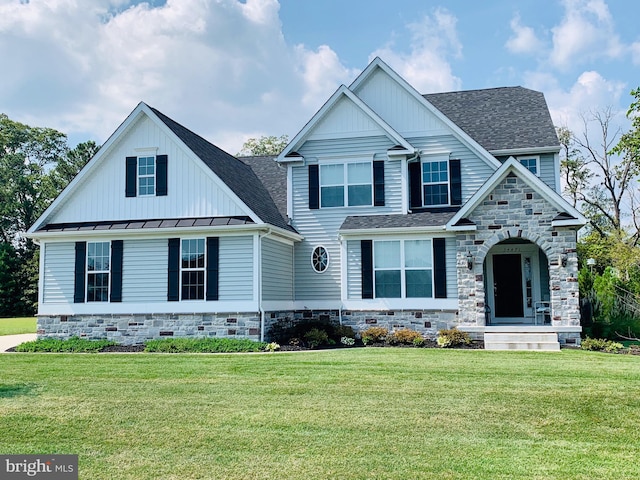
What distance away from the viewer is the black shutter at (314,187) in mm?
18641

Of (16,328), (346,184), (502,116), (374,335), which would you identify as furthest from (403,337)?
(16,328)

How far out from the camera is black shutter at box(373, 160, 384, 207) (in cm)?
1816

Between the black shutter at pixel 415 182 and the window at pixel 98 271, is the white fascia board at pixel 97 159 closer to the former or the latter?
the window at pixel 98 271

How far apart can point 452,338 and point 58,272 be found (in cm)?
1141

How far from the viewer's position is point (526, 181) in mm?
15500

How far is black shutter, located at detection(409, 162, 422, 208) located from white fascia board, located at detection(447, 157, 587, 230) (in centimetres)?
255

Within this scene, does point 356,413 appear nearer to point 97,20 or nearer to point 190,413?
point 190,413

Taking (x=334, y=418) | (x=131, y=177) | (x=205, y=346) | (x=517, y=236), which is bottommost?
(x=334, y=418)

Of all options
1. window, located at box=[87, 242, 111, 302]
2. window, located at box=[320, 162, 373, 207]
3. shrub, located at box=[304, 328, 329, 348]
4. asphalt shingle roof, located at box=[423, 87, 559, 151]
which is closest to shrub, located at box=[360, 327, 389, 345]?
shrub, located at box=[304, 328, 329, 348]

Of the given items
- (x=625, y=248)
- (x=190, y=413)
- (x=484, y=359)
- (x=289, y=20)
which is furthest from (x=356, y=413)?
(x=625, y=248)

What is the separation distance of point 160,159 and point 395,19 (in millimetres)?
7875

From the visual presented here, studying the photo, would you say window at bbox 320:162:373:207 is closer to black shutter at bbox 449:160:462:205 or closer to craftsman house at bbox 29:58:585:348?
craftsman house at bbox 29:58:585:348

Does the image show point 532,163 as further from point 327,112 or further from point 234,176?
point 234,176

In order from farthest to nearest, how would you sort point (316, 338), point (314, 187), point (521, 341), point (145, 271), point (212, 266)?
1. point (314, 187)
2. point (145, 271)
3. point (212, 266)
4. point (316, 338)
5. point (521, 341)
